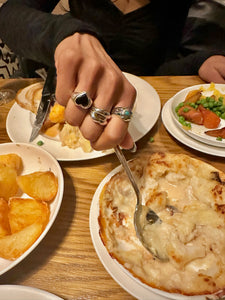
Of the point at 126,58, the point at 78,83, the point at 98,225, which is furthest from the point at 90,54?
the point at 126,58

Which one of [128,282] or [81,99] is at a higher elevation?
[81,99]

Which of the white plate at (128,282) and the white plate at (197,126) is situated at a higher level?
the white plate at (197,126)

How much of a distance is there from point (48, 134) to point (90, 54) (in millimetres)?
469

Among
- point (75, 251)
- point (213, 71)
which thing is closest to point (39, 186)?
point (75, 251)

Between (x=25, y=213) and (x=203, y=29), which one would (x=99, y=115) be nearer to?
(x=25, y=213)

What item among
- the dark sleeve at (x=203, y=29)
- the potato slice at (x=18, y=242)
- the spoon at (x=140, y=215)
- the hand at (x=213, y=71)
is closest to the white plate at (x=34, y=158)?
the potato slice at (x=18, y=242)

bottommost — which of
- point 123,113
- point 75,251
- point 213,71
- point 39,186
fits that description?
point 75,251

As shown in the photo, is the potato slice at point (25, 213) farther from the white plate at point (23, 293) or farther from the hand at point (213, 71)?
the hand at point (213, 71)

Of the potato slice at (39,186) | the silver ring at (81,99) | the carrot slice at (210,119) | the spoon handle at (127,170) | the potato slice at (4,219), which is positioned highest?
the silver ring at (81,99)

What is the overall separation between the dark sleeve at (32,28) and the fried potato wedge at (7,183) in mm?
609

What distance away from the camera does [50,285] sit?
652 mm

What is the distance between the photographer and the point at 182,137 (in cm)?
100

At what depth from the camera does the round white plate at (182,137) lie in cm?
93

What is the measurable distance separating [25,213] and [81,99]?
0.38m
